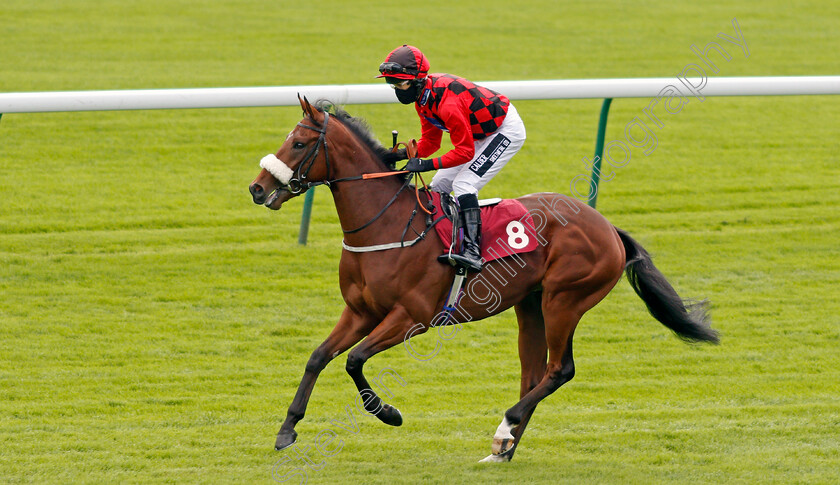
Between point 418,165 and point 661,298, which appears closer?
point 418,165

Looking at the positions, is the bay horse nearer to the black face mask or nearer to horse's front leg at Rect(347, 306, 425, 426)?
horse's front leg at Rect(347, 306, 425, 426)

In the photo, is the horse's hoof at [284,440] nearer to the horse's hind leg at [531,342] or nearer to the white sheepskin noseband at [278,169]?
the white sheepskin noseband at [278,169]

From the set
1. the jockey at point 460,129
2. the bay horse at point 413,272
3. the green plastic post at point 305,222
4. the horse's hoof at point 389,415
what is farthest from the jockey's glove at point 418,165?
the green plastic post at point 305,222

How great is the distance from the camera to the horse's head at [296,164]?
176 inches

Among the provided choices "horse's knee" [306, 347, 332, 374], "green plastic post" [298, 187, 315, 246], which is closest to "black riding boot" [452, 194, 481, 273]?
"horse's knee" [306, 347, 332, 374]

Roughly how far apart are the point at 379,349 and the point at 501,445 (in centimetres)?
81

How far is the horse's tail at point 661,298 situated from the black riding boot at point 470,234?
837 mm

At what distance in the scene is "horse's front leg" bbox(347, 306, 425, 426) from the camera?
15.1ft

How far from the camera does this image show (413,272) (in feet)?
15.7

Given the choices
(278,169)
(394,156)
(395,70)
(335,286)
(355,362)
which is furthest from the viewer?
(335,286)

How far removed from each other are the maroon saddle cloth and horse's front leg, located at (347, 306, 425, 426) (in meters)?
0.42

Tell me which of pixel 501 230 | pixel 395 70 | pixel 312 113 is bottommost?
pixel 501 230

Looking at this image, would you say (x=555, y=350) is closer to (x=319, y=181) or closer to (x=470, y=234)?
(x=470, y=234)

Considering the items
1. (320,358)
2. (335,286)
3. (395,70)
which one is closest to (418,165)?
(395,70)
